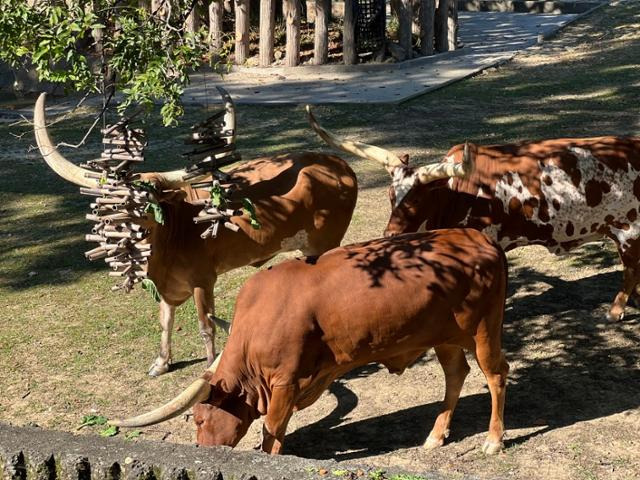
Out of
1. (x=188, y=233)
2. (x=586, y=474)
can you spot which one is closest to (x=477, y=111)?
(x=188, y=233)

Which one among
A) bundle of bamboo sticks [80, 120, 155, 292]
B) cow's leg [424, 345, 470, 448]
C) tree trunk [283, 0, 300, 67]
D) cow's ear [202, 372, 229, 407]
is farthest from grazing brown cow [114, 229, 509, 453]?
tree trunk [283, 0, 300, 67]

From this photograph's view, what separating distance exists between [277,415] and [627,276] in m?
3.94

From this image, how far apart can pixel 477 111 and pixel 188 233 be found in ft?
32.4

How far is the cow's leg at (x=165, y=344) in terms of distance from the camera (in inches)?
332

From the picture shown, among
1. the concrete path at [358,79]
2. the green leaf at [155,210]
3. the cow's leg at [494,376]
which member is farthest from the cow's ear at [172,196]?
the concrete path at [358,79]

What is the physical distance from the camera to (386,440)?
23.5 feet

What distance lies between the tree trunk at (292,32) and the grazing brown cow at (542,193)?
12080 millimetres

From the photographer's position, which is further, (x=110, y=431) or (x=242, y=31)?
(x=242, y=31)

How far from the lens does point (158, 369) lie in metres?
8.41

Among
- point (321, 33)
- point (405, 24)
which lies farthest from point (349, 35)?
point (405, 24)

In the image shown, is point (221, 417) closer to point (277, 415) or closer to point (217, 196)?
point (277, 415)

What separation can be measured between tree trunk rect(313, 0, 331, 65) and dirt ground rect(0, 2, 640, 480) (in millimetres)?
6524

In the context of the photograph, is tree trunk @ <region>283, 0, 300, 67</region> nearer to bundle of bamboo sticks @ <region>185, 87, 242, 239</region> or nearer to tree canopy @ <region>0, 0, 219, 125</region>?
tree canopy @ <region>0, 0, 219, 125</region>

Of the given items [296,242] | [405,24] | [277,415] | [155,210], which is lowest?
[277,415]
